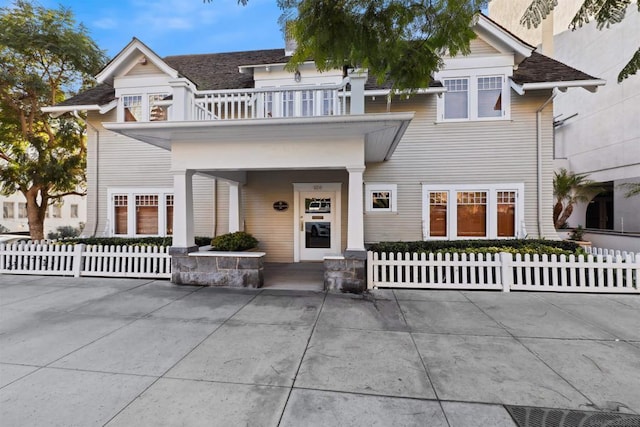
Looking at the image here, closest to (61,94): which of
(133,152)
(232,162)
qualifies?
(133,152)

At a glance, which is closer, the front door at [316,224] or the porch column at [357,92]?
the porch column at [357,92]

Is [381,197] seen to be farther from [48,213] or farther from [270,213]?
[48,213]

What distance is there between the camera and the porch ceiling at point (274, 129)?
537cm

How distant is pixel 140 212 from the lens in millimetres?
9836

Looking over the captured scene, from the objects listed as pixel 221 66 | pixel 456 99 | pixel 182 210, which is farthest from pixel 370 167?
pixel 221 66

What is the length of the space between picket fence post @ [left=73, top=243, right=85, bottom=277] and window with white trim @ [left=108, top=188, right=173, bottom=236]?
2.53 meters

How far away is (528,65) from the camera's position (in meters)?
8.98

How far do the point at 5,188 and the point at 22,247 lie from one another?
5.61 m

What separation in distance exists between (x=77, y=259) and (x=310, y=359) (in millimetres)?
6911

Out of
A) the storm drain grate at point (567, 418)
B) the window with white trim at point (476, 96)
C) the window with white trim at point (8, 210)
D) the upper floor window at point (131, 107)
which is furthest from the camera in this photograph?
the window with white trim at point (8, 210)

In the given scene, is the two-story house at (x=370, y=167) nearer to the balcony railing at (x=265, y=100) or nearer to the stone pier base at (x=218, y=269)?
the balcony railing at (x=265, y=100)

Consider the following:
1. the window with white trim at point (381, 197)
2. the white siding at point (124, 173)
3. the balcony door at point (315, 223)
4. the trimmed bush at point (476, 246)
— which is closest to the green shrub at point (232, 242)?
the balcony door at point (315, 223)

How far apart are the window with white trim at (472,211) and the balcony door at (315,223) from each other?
281cm

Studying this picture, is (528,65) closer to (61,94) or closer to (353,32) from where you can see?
(353,32)
